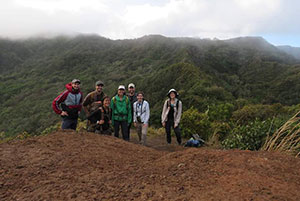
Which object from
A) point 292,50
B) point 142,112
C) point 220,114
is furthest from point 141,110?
point 292,50

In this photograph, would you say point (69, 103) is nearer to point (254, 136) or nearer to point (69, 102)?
point (69, 102)

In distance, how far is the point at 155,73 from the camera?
188 ft

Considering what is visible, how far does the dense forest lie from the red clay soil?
568 cm

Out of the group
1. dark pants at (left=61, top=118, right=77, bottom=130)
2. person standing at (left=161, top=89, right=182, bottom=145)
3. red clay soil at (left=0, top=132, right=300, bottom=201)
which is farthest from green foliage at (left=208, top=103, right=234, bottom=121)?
red clay soil at (left=0, top=132, right=300, bottom=201)

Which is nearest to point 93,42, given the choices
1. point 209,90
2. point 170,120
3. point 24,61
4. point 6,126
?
point 24,61

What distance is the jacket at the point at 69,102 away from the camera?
17.7 ft

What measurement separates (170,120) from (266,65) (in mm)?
62007

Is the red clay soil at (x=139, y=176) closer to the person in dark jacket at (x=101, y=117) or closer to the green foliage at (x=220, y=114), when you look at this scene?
the person in dark jacket at (x=101, y=117)

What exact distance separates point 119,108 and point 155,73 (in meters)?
51.7

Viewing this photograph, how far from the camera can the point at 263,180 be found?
8.02 ft

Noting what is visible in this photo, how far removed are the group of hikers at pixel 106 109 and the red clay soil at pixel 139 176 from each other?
1719 millimetres

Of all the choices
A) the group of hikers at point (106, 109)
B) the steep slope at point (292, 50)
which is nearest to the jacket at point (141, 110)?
the group of hikers at point (106, 109)

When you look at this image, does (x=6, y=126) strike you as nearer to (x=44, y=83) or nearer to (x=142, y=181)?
(x=44, y=83)

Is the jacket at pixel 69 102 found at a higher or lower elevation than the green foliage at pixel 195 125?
higher
